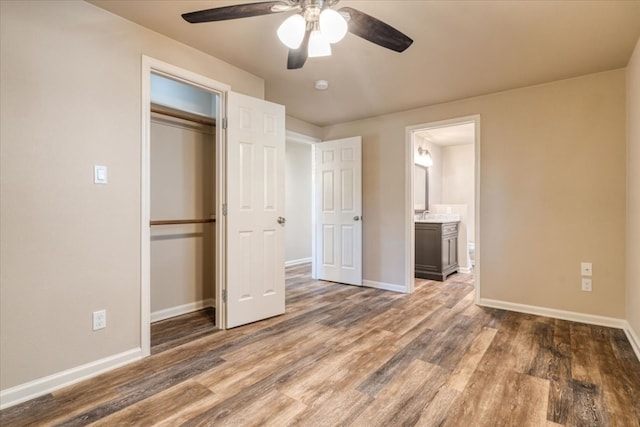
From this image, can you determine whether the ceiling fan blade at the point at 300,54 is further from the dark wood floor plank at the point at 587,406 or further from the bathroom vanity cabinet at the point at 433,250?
the bathroom vanity cabinet at the point at 433,250

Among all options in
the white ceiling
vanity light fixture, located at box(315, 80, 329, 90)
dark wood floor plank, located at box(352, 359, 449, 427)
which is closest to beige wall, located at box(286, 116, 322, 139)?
the white ceiling

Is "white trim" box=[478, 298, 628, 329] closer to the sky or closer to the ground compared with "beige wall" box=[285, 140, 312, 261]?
closer to the ground

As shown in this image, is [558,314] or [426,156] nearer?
[558,314]

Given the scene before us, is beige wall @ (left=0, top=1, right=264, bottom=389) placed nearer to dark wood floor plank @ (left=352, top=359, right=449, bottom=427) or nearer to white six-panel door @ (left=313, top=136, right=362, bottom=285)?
dark wood floor plank @ (left=352, top=359, right=449, bottom=427)

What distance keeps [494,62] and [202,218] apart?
3160 millimetres

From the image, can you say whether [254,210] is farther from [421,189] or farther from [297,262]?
[421,189]

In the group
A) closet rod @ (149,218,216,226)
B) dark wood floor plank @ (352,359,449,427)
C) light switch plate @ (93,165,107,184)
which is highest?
light switch plate @ (93,165,107,184)

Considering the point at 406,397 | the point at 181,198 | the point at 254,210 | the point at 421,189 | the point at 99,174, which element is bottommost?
the point at 406,397

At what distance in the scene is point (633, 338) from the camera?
7.97ft

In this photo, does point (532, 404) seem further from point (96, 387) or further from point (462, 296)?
point (96, 387)

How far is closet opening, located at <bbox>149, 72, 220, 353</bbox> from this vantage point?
2.96 metres

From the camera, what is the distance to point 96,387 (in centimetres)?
186

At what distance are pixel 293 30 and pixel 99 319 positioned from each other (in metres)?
2.14

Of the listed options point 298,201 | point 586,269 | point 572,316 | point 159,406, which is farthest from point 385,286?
point 159,406
